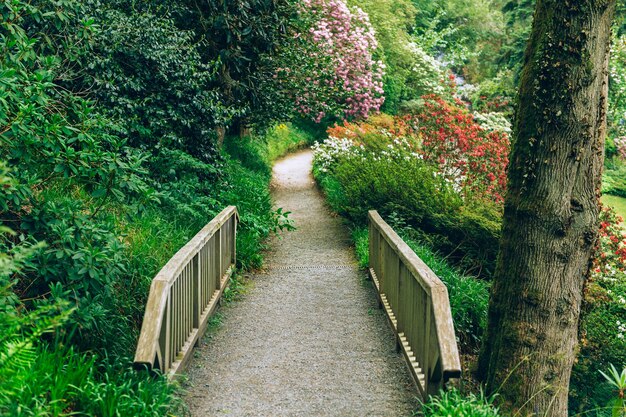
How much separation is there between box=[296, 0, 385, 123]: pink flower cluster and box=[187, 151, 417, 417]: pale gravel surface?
16.2 feet

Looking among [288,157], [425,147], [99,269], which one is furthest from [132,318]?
[288,157]

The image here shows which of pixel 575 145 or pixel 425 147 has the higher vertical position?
pixel 575 145

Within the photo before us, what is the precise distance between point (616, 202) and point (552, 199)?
19.4 m

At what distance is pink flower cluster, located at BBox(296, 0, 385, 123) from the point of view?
1391 cm

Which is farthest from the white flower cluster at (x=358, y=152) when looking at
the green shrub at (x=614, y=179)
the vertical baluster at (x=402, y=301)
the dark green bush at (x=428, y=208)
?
the green shrub at (x=614, y=179)

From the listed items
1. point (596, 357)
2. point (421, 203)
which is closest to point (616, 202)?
point (421, 203)

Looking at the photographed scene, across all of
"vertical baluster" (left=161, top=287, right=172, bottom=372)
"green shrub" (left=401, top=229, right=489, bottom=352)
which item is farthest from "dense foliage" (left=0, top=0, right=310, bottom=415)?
"green shrub" (left=401, top=229, right=489, bottom=352)

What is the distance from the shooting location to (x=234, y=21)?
1088cm

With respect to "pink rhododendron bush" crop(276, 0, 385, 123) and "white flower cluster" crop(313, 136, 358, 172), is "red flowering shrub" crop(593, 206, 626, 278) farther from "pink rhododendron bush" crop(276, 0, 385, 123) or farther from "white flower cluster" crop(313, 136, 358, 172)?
"pink rhododendron bush" crop(276, 0, 385, 123)

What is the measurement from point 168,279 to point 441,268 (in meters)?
4.29

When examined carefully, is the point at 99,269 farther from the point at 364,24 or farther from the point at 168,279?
the point at 364,24

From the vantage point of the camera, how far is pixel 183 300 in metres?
5.13

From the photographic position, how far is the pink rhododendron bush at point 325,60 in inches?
522

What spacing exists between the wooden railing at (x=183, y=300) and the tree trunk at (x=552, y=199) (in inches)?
105
